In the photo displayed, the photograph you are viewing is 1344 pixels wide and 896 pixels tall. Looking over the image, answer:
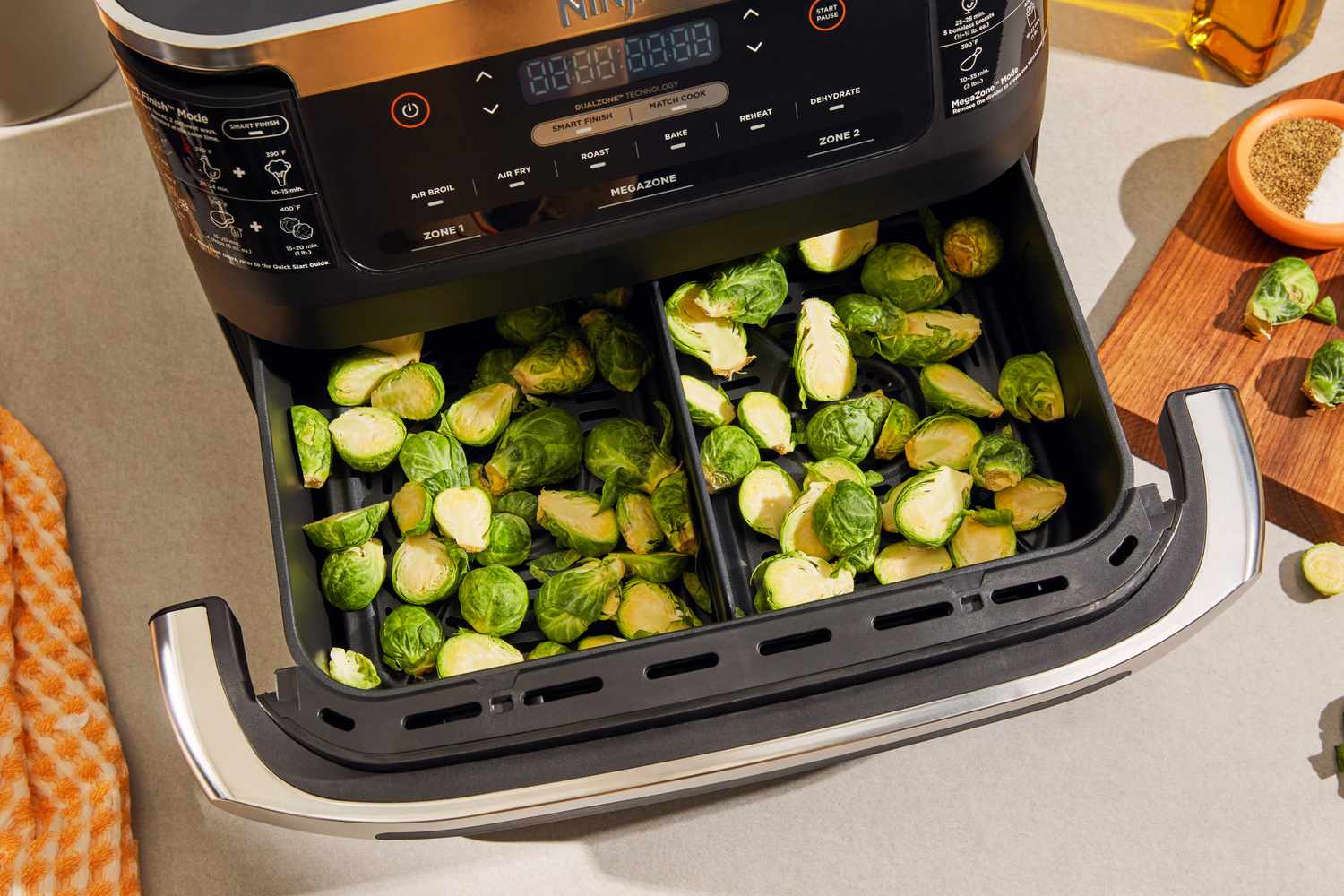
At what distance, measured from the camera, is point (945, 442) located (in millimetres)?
1042

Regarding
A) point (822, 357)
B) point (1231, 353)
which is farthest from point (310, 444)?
point (1231, 353)

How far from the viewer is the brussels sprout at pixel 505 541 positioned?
1.05m

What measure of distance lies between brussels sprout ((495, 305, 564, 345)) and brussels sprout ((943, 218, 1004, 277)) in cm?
41

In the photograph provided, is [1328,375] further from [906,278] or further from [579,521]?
[579,521]

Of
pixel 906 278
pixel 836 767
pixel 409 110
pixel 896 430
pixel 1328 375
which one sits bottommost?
pixel 836 767

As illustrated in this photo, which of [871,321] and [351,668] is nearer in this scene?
[351,668]

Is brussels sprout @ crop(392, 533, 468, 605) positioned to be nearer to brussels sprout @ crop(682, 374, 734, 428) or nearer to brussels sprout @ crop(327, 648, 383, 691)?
brussels sprout @ crop(327, 648, 383, 691)

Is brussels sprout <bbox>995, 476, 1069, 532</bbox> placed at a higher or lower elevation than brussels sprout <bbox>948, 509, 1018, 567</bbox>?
higher

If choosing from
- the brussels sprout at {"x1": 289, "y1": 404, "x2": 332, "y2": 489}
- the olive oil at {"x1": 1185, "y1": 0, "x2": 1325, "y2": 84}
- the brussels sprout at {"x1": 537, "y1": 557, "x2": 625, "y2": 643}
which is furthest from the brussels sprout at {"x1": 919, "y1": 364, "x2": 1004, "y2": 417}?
the olive oil at {"x1": 1185, "y1": 0, "x2": 1325, "y2": 84}

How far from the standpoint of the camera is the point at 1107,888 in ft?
3.66

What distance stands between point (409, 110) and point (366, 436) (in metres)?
0.34

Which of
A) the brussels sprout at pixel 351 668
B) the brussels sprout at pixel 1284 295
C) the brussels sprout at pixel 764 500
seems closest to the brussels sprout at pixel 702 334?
the brussels sprout at pixel 764 500

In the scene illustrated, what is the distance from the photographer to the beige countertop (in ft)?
3.72

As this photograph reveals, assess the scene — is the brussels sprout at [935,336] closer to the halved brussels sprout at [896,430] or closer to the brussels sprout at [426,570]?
the halved brussels sprout at [896,430]
